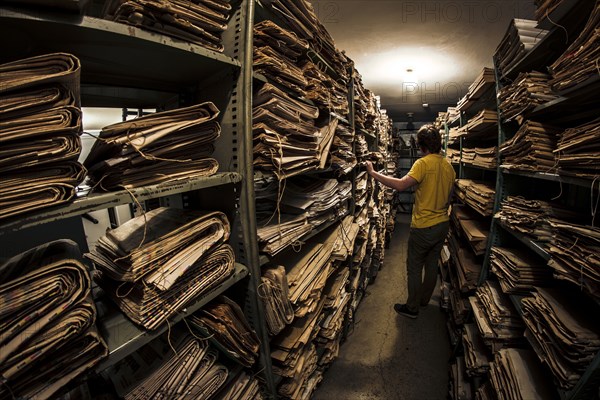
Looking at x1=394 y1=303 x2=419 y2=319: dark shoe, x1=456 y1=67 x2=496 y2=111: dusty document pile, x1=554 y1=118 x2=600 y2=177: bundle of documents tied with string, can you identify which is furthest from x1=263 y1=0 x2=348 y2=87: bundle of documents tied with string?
x1=394 y1=303 x2=419 y2=319: dark shoe

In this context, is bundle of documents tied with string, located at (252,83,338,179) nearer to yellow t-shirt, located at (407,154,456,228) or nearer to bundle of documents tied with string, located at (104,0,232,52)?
bundle of documents tied with string, located at (104,0,232,52)

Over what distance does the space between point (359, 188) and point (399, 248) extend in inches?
147

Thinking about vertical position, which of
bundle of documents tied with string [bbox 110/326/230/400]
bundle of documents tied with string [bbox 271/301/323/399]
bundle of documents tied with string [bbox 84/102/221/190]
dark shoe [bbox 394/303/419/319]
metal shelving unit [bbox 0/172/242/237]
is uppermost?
bundle of documents tied with string [bbox 84/102/221/190]

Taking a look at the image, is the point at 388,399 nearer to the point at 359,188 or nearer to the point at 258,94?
the point at 359,188

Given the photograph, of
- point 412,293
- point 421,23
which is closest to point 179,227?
point 412,293

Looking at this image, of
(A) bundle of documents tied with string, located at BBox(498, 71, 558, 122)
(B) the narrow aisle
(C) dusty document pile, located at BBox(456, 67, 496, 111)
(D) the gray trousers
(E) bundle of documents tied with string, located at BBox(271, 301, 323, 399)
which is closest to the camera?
(E) bundle of documents tied with string, located at BBox(271, 301, 323, 399)

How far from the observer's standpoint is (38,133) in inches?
25.2

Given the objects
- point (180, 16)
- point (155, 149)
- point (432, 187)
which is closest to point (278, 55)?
point (180, 16)

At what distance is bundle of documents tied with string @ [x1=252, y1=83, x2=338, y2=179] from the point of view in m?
1.29

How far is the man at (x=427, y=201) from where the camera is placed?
297cm

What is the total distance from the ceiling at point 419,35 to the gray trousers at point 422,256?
2.38 m

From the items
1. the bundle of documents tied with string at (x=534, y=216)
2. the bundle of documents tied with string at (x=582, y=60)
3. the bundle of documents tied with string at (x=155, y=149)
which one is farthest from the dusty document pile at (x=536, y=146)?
the bundle of documents tied with string at (x=155, y=149)

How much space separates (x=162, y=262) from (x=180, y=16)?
0.86 m

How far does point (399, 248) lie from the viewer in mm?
6105
